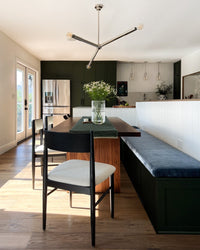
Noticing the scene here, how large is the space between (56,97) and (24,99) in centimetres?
152

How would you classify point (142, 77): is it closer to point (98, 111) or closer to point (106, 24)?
point (106, 24)

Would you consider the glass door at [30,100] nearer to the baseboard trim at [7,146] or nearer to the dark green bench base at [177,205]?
the baseboard trim at [7,146]

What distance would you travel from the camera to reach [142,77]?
29.4 ft

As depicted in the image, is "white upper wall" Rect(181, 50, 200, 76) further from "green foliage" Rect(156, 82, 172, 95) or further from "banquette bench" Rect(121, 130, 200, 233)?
"banquette bench" Rect(121, 130, 200, 233)

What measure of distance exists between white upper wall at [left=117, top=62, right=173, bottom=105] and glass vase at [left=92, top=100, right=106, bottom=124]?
20.8 ft

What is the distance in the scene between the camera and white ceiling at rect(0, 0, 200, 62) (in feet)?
12.6

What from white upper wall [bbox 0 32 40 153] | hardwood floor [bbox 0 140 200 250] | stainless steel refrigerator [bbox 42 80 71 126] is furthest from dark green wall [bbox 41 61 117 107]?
hardwood floor [bbox 0 140 200 250]

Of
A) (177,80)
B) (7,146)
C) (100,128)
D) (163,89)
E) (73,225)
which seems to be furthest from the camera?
(163,89)

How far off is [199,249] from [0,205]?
1807 mm

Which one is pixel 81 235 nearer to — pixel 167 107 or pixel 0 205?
pixel 0 205

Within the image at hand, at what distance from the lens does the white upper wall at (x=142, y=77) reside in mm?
8945

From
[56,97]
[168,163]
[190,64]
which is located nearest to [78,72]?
[56,97]

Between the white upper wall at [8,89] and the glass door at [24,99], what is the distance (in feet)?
1.69

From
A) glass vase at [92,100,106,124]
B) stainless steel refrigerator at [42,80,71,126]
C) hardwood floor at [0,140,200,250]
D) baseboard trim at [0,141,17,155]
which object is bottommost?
hardwood floor at [0,140,200,250]
